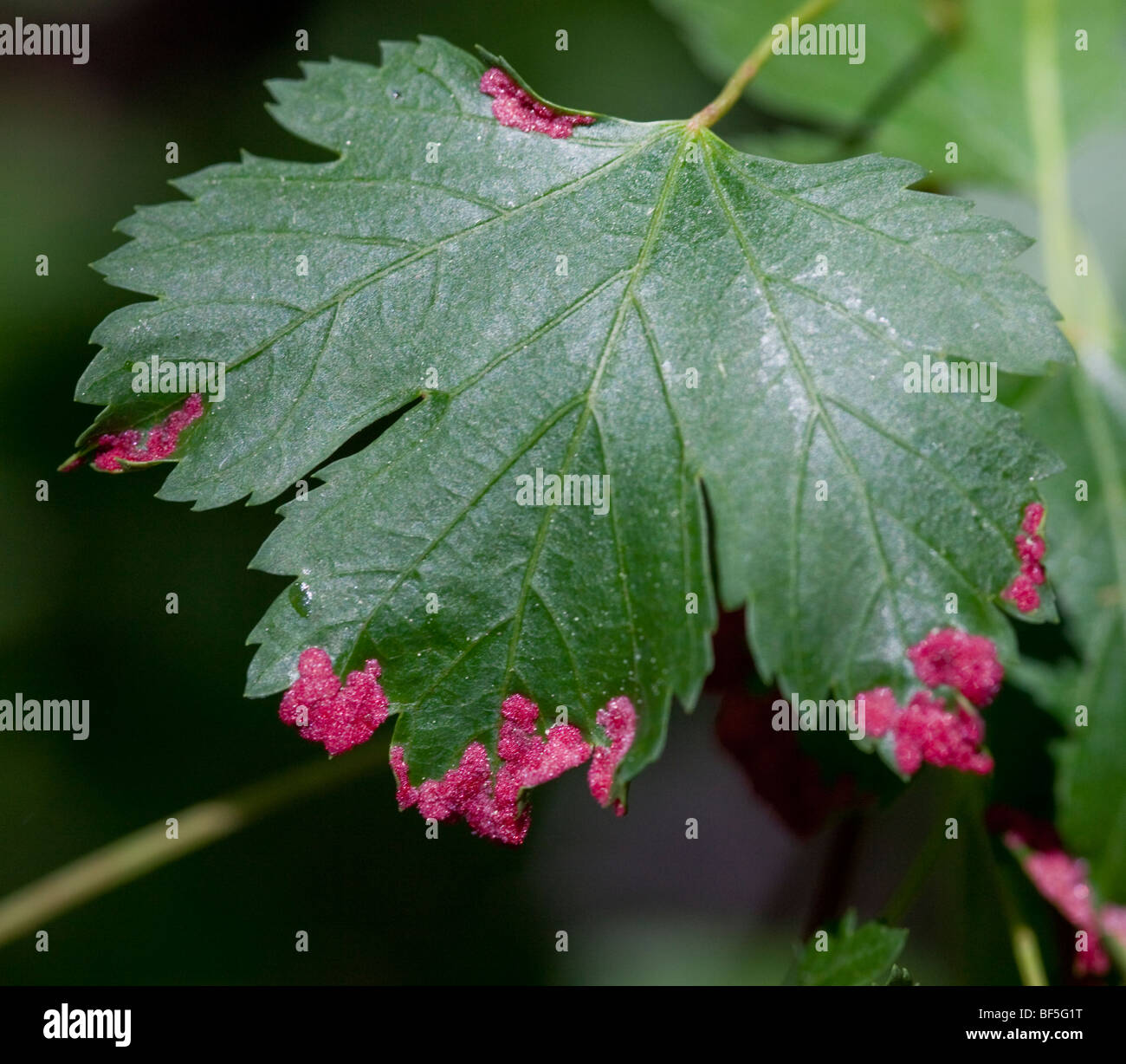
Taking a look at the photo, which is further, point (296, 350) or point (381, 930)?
point (381, 930)

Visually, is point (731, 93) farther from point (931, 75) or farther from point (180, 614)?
point (180, 614)

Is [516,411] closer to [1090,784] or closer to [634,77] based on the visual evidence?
[1090,784]

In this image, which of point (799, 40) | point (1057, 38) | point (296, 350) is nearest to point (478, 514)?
point (296, 350)

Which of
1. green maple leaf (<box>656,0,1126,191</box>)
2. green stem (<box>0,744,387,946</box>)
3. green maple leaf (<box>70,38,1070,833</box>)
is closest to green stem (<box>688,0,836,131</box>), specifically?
green maple leaf (<box>70,38,1070,833</box>)

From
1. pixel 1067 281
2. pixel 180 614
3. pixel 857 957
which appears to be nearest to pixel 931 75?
pixel 1067 281

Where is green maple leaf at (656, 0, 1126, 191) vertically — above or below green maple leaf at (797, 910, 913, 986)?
above

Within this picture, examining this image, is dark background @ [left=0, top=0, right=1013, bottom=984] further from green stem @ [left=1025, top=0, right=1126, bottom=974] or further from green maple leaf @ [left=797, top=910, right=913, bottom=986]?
green maple leaf @ [left=797, top=910, right=913, bottom=986]
